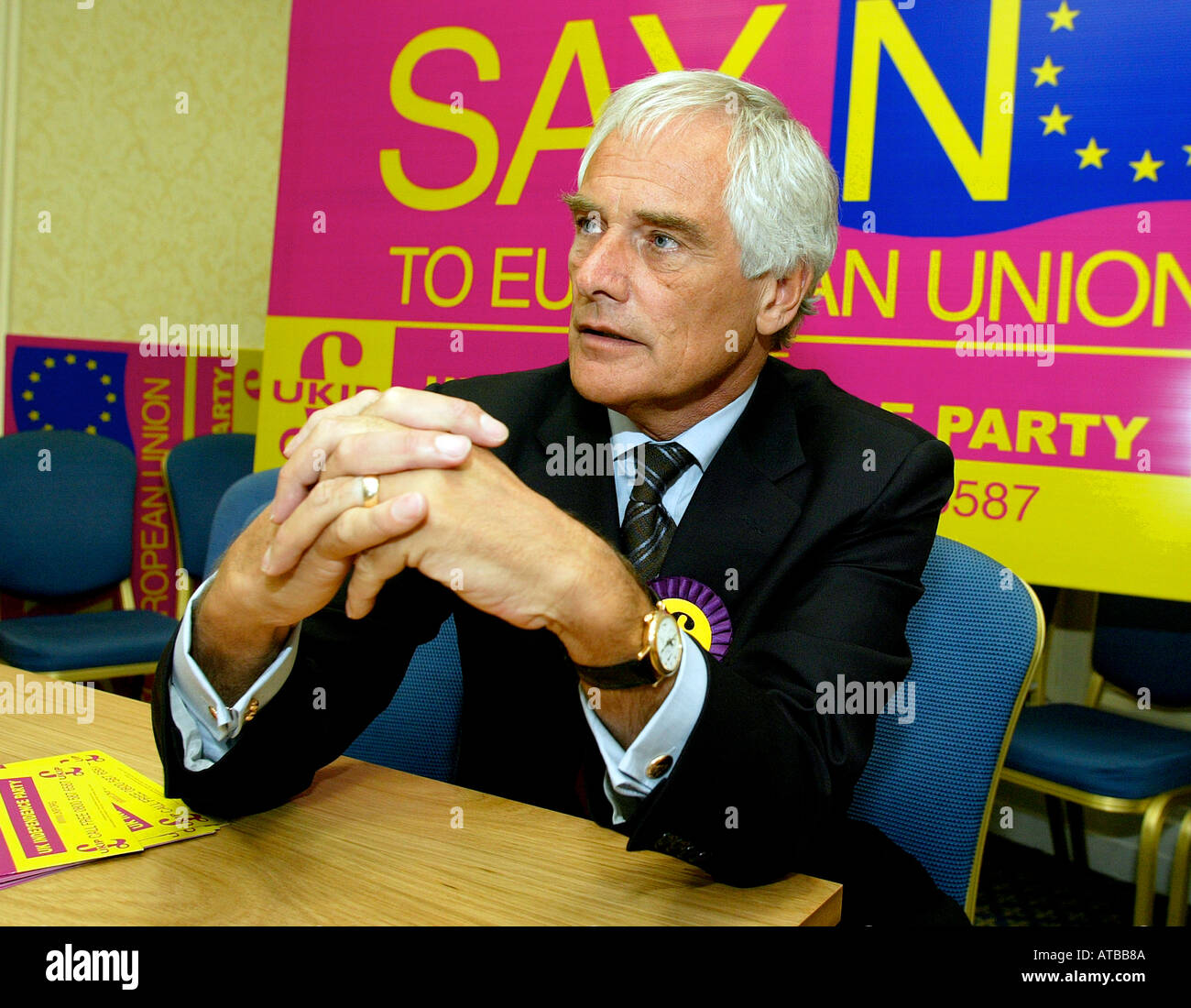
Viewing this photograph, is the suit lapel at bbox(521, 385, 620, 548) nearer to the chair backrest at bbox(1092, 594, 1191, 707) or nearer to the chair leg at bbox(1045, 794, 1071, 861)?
the chair backrest at bbox(1092, 594, 1191, 707)

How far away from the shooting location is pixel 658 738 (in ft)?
3.17

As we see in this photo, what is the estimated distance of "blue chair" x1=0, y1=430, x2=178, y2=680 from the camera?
3.08 m

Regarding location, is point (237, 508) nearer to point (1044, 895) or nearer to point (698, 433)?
point (698, 433)

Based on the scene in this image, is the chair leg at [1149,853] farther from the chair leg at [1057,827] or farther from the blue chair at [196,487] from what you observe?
the blue chair at [196,487]

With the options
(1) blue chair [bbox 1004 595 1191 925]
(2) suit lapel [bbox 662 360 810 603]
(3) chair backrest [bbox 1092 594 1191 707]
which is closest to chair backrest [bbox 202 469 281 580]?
(2) suit lapel [bbox 662 360 810 603]

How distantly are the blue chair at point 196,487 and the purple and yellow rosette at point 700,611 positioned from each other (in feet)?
9.00

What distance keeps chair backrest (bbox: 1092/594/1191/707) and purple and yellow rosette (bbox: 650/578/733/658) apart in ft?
6.61

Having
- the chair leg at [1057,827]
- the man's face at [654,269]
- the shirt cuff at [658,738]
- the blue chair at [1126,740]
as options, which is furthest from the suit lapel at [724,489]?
the chair leg at [1057,827]

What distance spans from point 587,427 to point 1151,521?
1.42m

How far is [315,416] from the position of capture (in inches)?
39.2

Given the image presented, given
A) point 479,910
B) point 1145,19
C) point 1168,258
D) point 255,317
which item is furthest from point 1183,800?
point 255,317

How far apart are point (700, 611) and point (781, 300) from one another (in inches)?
22.5
